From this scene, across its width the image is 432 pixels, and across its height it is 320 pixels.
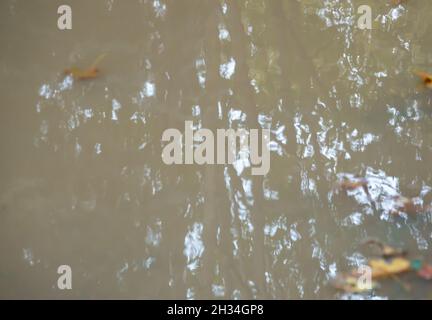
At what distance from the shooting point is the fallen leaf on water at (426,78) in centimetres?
232

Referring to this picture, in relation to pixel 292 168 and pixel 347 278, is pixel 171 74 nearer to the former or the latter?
pixel 292 168

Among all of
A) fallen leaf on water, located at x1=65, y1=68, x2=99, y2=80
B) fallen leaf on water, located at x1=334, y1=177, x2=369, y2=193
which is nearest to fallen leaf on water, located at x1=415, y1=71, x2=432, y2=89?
fallen leaf on water, located at x1=334, y1=177, x2=369, y2=193

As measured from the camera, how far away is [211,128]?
7.14 feet

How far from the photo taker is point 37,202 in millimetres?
1970

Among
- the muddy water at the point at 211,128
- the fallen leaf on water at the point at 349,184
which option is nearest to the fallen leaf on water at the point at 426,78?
the muddy water at the point at 211,128

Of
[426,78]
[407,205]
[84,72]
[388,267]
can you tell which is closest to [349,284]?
[388,267]

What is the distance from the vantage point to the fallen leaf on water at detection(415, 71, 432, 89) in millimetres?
2322

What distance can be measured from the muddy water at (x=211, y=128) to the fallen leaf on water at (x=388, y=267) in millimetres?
40

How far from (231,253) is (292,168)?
0.40 metres

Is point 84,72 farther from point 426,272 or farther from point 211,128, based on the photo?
point 426,272

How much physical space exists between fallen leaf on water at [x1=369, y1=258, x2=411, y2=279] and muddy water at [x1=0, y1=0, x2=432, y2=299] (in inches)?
1.6

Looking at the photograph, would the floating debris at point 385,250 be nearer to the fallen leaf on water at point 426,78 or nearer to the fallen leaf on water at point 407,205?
the fallen leaf on water at point 407,205

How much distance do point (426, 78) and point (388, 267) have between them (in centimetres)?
91

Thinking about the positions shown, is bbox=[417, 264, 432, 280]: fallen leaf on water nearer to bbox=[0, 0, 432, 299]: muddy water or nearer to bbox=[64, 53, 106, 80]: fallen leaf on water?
bbox=[0, 0, 432, 299]: muddy water
